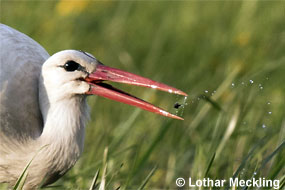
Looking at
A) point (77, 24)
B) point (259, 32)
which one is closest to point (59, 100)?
point (77, 24)

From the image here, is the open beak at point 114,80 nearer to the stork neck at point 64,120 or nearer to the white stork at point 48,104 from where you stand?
the white stork at point 48,104

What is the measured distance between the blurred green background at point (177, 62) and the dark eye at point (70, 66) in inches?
27.1

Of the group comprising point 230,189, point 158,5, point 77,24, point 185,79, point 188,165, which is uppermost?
point 158,5

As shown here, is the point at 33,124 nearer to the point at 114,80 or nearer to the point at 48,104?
the point at 48,104

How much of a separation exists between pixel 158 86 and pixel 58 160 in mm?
703

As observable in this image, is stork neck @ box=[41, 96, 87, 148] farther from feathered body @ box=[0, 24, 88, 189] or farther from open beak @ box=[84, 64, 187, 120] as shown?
open beak @ box=[84, 64, 187, 120]

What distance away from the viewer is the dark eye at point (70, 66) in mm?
3392

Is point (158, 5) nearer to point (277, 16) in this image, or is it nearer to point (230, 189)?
point (277, 16)

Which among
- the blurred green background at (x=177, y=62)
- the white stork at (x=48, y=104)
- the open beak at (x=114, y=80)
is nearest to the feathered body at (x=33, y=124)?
the white stork at (x=48, y=104)

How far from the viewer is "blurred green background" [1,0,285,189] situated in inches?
171

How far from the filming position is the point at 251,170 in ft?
11.9

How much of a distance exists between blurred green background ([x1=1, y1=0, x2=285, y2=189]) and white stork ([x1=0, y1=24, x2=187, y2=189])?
340mm

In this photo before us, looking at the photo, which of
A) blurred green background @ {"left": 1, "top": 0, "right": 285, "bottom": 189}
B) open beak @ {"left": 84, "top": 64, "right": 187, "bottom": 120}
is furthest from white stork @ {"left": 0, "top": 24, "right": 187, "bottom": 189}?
blurred green background @ {"left": 1, "top": 0, "right": 285, "bottom": 189}

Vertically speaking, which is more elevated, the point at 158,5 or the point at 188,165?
the point at 158,5
